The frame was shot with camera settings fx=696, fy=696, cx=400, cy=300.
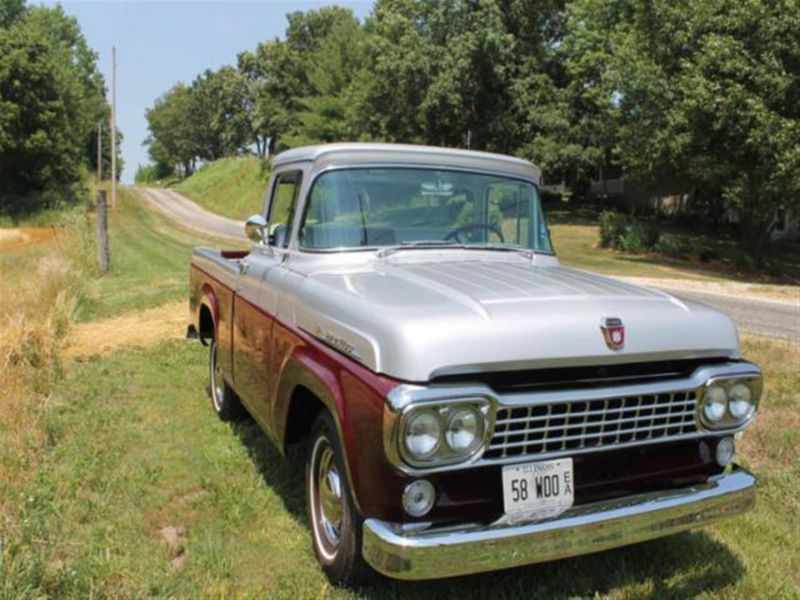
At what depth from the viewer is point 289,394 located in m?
3.46

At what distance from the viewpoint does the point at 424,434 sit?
2.56m

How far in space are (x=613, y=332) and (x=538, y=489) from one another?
703mm

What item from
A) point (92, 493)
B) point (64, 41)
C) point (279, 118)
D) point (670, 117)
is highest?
point (64, 41)

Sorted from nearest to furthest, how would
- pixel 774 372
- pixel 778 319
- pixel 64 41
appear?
pixel 774 372 < pixel 778 319 < pixel 64 41

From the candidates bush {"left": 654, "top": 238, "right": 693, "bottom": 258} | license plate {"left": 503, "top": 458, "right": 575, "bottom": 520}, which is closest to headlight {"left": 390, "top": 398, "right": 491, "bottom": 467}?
license plate {"left": 503, "top": 458, "right": 575, "bottom": 520}

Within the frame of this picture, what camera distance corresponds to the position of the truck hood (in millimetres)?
2605

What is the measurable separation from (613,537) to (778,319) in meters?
10.3

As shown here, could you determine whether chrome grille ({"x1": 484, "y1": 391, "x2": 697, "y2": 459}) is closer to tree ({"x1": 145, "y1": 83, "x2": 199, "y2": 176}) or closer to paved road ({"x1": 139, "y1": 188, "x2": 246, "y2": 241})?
paved road ({"x1": 139, "y1": 188, "x2": 246, "y2": 241})

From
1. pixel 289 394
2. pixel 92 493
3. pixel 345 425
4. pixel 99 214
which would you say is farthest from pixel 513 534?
pixel 99 214

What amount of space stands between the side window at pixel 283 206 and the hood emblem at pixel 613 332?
6.78ft

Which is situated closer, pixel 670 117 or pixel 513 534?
pixel 513 534

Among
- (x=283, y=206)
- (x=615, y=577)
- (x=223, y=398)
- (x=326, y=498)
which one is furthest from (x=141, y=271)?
(x=615, y=577)

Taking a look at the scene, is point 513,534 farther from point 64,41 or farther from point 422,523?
point 64,41

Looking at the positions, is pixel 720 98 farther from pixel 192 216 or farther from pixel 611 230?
pixel 192 216
